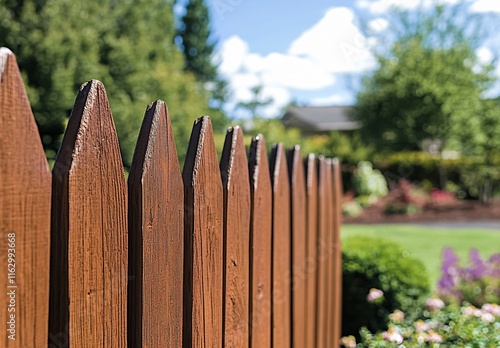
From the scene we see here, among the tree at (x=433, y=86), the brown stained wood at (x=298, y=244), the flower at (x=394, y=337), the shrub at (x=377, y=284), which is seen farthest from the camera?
the tree at (x=433, y=86)

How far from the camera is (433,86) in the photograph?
27969mm

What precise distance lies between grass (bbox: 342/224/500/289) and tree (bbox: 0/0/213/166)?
4578 mm

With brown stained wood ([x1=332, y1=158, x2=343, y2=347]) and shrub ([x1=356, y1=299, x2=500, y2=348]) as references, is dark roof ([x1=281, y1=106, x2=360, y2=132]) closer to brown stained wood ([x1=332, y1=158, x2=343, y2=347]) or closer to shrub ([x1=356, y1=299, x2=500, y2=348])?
brown stained wood ([x1=332, y1=158, x2=343, y2=347])

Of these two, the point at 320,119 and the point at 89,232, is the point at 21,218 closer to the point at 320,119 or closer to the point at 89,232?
the point at 89,232

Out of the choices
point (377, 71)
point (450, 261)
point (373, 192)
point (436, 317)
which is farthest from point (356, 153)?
point (436, 317)

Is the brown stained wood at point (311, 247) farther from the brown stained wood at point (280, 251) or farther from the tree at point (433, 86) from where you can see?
the tree at point (433, 86)

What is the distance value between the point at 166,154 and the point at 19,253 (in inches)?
19.5

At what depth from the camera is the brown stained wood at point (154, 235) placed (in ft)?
4.17

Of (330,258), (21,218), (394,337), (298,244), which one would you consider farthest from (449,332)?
(21,218)

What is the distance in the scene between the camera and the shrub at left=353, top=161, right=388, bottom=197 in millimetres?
22172

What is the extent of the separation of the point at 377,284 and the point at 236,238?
138 inches

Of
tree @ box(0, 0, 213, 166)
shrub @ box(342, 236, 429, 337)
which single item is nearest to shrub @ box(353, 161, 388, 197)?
tree @ box(0, 0, 213, 166)

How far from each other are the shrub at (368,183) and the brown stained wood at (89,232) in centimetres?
2149

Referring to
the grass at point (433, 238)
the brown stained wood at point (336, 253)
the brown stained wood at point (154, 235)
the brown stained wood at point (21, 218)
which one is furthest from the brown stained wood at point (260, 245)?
the grass at point (433, 238)
